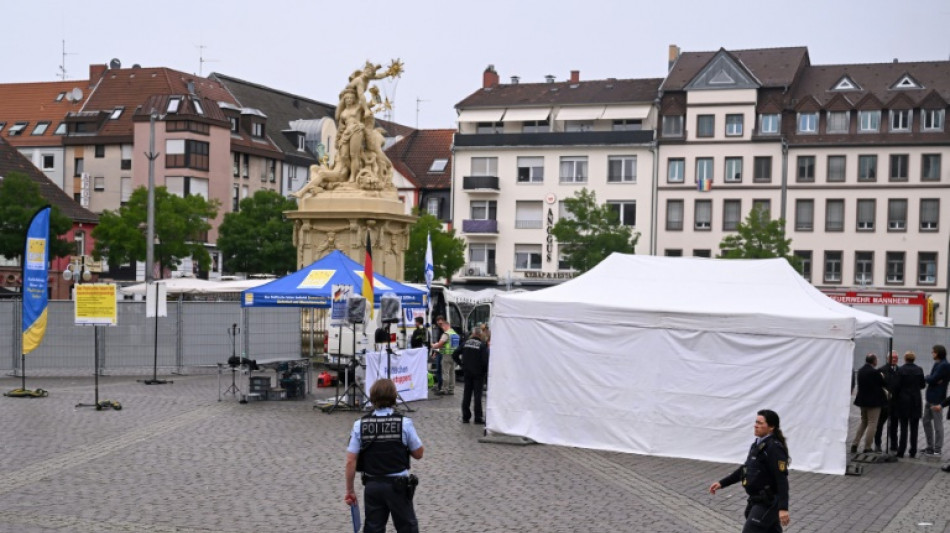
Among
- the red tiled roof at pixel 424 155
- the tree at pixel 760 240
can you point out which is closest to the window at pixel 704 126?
the tree at pixel 760 240

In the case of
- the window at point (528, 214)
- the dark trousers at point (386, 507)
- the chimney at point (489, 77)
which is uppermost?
the chimney at point (489, 77)

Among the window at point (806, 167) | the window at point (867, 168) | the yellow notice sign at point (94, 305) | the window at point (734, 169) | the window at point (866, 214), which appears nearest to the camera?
the yellow notice sign at point (94, 305)

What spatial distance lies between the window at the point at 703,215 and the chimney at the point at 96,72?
1712 inches

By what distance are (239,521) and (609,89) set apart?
225 ft

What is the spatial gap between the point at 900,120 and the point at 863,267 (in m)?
7.94

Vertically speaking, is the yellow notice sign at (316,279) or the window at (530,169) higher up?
the window at (530,169)

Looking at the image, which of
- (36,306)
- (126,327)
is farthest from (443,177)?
(36,306)

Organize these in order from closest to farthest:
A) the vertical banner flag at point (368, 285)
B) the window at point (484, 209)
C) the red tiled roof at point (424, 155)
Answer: the vertical banner flag at point (368, 285) < the window at point (484, 209) < the red tiled roof at point (424, 155)

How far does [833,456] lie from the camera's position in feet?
58.9

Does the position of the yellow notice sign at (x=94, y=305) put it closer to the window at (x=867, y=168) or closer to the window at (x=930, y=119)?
the window at (x=867, y=168)

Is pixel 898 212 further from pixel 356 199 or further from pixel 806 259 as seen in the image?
pixel 356 199

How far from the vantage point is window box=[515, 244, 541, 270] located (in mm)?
78312

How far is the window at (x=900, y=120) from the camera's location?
70.4m

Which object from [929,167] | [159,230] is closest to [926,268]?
[929,167]
